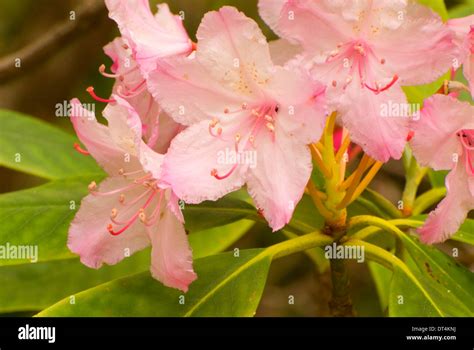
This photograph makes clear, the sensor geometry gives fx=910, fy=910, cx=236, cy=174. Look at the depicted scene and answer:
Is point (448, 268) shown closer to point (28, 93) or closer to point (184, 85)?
point (184, 85)

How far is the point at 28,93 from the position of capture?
246 cm

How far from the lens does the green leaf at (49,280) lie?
162 centimetres

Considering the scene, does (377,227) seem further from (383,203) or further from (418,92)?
(418,92)

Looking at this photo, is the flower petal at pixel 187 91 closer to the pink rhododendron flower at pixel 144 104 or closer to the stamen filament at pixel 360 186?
the pink rhododendron flower at pixel 144 104

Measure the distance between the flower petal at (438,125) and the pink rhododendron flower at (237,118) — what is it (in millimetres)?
129

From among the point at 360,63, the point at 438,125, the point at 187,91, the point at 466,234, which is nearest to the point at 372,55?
the point at 360,63

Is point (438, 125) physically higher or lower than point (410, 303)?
higher

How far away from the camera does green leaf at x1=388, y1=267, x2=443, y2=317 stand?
3.84 ft

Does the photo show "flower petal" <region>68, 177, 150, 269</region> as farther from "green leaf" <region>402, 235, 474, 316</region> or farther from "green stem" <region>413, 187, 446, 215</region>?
"green stem" <region>413, 187, 446, 215</region>

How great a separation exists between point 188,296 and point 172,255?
Answer: 0.10 metres

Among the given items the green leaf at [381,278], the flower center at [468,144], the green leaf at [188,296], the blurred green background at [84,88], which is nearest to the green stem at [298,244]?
the green leaf at [188,296]

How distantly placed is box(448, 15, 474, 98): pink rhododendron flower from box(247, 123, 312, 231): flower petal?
0.23 m

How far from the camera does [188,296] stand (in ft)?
4.04

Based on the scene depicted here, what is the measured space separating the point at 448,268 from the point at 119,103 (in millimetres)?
520
